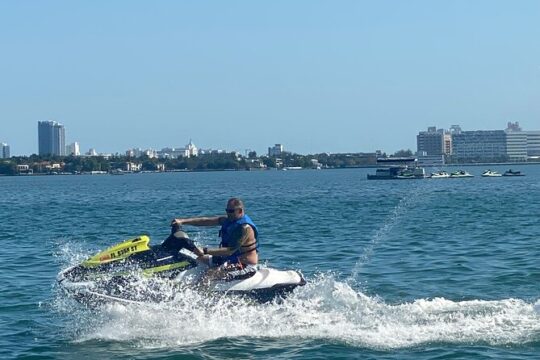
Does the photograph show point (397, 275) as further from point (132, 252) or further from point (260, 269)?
point (132, 252)

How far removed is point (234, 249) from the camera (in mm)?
14141

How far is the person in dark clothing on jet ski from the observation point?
46.0 ft

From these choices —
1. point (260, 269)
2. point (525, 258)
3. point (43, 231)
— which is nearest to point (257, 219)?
point (43, 231)

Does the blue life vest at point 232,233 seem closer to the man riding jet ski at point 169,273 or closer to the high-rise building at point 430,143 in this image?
the man riding jet ski at point 169,273

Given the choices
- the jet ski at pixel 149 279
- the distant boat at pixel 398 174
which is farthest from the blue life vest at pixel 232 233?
the distant boat at pixel 398 174

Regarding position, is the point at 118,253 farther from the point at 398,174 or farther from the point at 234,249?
the point at 398,174

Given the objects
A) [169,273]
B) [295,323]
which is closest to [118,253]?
[169,273]

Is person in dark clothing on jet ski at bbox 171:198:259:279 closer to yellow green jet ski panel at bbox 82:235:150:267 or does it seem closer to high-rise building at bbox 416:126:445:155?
yellow green jet ski panel at bbox 82:235:150:267

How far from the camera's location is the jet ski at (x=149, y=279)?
44.9 feet

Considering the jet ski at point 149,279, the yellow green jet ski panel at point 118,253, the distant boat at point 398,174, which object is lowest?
the distant boat at point 398,174

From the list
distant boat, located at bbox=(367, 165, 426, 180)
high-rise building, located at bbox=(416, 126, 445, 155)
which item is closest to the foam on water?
distant boat, located at bbox=(367, 165, 426, 180)

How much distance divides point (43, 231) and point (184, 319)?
2078cm

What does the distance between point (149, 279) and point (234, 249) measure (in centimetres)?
125

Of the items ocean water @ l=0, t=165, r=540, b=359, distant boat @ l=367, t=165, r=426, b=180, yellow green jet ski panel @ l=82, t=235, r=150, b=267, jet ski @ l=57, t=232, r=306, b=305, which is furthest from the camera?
distant boat @ l=367, t=165, r=426, b=180
